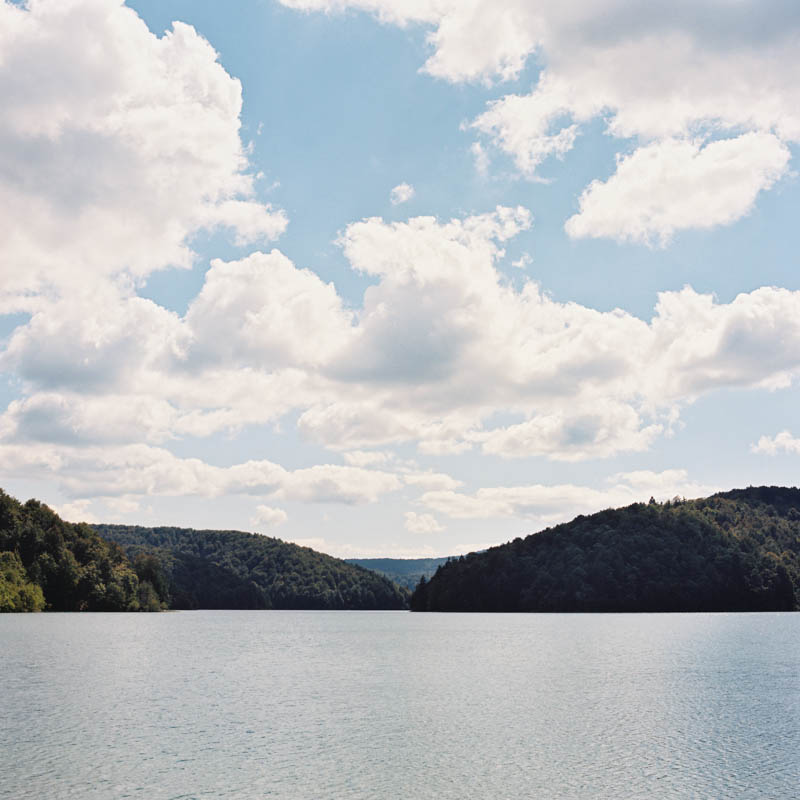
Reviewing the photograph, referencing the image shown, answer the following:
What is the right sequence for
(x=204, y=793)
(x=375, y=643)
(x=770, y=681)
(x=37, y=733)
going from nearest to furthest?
1. (x=204, y=793)
2. (x=37, y=733)
3. (x=770, y=681)
4. (x=375, y=643)

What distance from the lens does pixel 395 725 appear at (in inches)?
1948

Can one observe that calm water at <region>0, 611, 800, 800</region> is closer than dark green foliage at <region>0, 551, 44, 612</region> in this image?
Yes

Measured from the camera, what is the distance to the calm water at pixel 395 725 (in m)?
34.7

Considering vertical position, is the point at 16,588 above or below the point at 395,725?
above

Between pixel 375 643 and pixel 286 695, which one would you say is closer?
pixel 286 695

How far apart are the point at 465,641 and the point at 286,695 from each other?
72.8 m

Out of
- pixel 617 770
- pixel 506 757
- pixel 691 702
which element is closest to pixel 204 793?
pixel 506 757

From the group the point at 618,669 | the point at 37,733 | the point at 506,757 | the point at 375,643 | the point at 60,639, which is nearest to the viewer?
the point at 506,757

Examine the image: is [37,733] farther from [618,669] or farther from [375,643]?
[375,643]

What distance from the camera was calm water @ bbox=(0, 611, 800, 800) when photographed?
3466 centimetres

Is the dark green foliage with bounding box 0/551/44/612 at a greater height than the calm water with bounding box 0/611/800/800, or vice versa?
the dark green foliage with bounding box 0/551/44/612

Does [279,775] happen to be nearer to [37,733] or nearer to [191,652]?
[37,733]

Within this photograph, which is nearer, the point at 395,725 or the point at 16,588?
the point at 395,725

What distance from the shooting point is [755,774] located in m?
36.8
